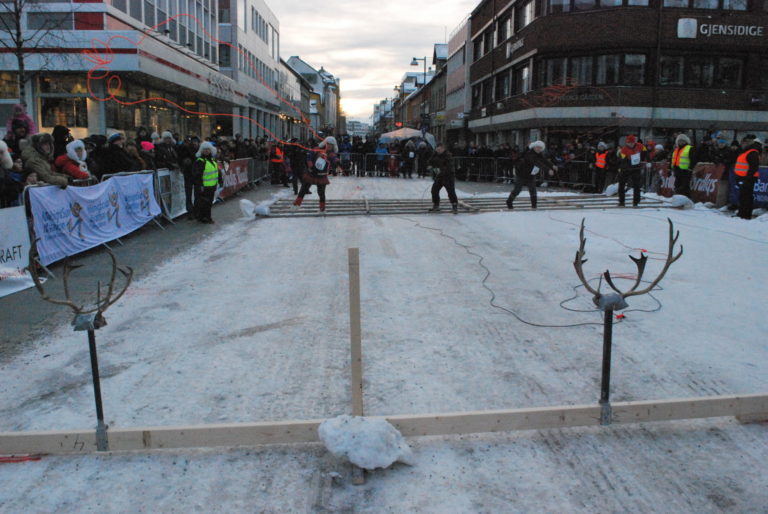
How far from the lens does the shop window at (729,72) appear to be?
96.4 ft

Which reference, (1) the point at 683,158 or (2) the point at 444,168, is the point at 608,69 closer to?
(1) the point at 683,158

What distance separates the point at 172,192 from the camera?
1358 centimetres

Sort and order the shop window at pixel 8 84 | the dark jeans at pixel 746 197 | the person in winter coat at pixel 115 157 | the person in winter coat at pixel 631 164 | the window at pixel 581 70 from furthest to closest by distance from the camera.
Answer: the window at pixel 581 70 < the shop window at pixel 8 84 < the person in winter coat at pixel 631 164 < the dark jeans at pixel 746 197 < the person in winter coat at pixel 115 157

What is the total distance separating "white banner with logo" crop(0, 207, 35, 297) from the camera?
7.43 metres

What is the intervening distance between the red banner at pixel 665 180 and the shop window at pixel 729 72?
14265 millimetres

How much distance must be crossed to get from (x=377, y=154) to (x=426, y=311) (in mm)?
24004

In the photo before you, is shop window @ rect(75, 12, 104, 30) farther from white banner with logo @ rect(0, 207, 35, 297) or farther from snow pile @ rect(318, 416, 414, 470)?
snow pile @ rect(318, 416, 414, 470)

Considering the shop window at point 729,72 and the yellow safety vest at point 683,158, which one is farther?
the shop window at point 729,72

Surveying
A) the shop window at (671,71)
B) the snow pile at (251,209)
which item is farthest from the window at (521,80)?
the snow pile at (251,209)

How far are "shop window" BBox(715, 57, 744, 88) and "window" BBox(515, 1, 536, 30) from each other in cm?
930

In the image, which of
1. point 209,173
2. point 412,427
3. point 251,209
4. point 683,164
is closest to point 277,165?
point 251,209

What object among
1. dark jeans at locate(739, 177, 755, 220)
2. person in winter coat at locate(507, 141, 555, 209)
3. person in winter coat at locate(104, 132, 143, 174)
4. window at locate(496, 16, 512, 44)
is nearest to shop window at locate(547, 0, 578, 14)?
window at locate(496, 16, 512, 44)

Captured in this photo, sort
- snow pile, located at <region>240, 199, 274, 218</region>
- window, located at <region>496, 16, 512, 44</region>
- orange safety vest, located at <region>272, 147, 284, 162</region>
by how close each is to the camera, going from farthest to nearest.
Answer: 1. window, located at <region>496, 16, 512, 44</region>
2. orange safety vest, located at <region>272, 147, 284, 162</region>
3. snow pile, located at <region>240, 199, 274, 218</region>

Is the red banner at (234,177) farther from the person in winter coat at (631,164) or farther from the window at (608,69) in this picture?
the window at (608,69)
